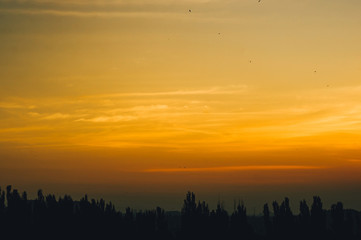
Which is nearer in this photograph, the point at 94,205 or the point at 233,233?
the point at 233,233

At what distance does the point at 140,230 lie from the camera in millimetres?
126125

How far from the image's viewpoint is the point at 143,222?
12962cm

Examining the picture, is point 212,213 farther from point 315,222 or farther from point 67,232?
point 67,232

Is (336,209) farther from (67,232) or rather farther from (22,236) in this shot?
(22,236)

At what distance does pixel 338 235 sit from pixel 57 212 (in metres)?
65.8

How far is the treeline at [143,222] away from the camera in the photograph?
116875mm

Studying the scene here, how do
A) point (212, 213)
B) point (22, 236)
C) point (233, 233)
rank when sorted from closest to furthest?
point (22, 236) → point (233, 233) → point (212, 213)

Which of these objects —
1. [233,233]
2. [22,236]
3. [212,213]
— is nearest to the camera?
[22,236]

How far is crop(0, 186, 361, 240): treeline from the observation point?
11688cm

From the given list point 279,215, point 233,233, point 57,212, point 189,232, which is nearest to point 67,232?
point 57,212

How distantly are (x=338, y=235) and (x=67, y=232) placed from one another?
61.3m

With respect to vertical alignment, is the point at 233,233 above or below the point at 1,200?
below

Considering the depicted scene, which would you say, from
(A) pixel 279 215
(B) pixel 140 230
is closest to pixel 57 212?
(B) pixel 140 230

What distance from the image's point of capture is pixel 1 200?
126m
